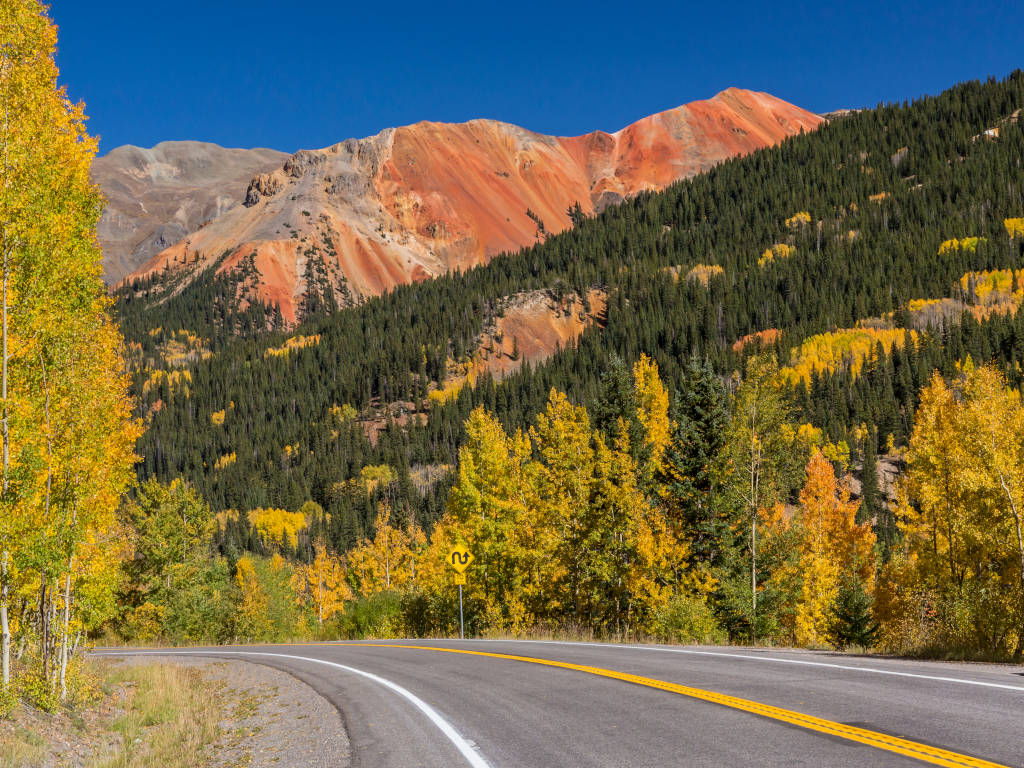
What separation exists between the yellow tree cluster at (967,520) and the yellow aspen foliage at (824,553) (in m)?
3.58

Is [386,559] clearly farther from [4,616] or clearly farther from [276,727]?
[276,727]

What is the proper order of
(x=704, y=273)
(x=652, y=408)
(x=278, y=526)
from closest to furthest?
(x=652, y=408) → (x=278, y=526) → (x=704, y=273)


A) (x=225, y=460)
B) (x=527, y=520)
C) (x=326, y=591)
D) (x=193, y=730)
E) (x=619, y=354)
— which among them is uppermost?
(x=619, y=354)

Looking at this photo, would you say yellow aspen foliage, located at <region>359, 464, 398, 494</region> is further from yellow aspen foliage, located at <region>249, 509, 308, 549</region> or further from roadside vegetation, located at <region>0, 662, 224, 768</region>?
roadside vegetation, located at <region>0, 662, 224, 768</region>

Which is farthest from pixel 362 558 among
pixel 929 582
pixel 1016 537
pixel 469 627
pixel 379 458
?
pixel 379 458

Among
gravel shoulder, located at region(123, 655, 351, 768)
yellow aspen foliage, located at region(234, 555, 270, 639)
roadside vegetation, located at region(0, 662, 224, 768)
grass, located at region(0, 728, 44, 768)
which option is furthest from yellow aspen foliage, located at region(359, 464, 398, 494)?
grass, located at region(0, 728, 44, 768)

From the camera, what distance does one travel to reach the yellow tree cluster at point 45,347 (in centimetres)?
1158

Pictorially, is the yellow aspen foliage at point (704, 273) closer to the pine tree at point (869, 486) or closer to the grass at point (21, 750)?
the pine tree at point (869, 486)

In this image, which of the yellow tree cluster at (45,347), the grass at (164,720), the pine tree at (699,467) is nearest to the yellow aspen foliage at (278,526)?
the pine tree at (699,467)

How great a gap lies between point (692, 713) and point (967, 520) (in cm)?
2076

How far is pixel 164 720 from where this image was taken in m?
13.3

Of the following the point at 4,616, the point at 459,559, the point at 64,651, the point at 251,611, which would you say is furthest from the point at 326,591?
the point at 4,616

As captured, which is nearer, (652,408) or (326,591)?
(652,408)

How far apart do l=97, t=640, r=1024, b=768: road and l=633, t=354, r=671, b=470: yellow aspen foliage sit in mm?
21786
